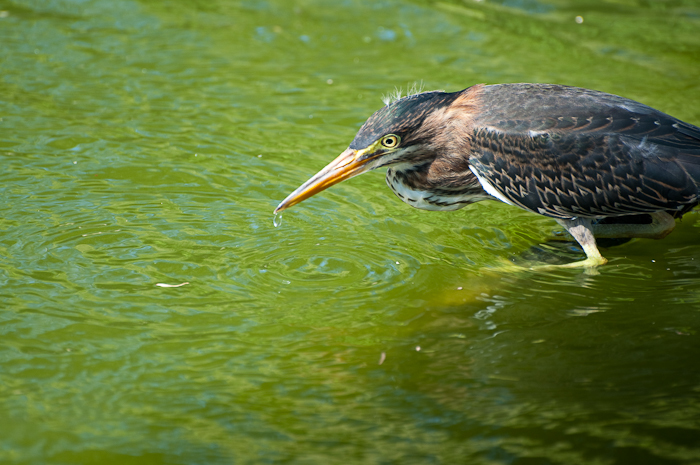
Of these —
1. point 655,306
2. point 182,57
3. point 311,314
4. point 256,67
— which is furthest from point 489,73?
point 311,314

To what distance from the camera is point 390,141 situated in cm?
533

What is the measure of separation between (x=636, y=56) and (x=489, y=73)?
226cm

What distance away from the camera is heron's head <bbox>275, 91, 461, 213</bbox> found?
5.29m

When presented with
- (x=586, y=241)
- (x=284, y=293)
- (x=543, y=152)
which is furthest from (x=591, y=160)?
(x=284, y=293)

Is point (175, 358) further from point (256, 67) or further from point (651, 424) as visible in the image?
point (256, 67)

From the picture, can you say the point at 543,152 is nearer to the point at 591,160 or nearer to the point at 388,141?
the point at 591,160

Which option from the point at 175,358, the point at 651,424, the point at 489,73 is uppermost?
the point at 489,73

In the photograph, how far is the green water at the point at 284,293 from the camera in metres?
3.82

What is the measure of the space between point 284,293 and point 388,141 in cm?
136

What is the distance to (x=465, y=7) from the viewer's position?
1102 centimetres

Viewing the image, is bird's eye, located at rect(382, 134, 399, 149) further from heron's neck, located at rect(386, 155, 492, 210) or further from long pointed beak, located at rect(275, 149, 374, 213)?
heron's neck, located at rect(386, 155, 492, 210)

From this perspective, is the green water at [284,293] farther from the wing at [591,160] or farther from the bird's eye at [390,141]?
the bird's eye at [390,141]

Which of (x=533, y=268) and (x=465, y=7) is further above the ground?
(x=465, y=7)

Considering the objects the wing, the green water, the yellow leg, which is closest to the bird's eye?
the wing
